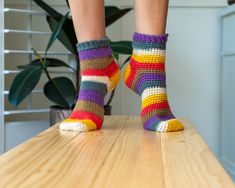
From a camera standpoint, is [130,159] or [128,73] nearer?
[130,159]

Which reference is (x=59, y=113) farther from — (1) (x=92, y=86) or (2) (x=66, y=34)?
(1) (x=92, y=86)

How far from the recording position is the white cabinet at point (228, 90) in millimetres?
1666

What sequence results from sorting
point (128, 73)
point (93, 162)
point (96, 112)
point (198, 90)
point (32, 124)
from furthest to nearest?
1. point (198, 90)
2. point (32, 124)
3. point (128, 73)
4. point (96, 112)
5. point (93, 162)

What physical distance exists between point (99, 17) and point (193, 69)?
0.96 meters

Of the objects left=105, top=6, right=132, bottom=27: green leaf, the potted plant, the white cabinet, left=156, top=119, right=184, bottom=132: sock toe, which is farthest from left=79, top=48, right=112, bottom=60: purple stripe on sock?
the white cabinet

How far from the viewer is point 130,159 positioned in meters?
0.64

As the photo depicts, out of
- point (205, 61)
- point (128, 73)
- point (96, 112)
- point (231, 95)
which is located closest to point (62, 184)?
point (96, 112)

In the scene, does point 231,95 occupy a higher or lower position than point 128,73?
lower

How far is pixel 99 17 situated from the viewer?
3.17 ft

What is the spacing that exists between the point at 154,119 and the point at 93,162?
0.35 metres

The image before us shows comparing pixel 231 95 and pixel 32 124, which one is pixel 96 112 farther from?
pixel 231 95

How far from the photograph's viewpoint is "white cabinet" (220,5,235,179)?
5.47 feet

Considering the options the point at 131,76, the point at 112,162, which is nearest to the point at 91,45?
the point at 131,76

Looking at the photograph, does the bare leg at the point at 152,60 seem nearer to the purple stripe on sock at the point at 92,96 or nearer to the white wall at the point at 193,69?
the purple stripe on sock at the point at 92,96
